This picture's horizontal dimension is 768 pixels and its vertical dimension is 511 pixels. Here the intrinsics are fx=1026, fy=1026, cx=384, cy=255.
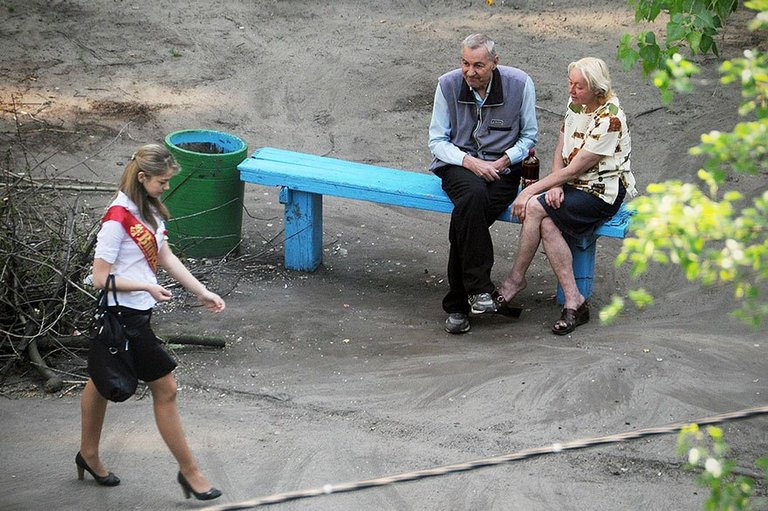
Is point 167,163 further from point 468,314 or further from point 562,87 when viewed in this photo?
point 562,87

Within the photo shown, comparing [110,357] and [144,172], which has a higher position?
[144,172]

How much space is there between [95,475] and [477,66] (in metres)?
3.38

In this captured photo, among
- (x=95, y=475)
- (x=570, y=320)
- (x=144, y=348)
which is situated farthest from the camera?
(x=570, y=320)

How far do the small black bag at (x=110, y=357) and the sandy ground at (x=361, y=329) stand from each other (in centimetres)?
61

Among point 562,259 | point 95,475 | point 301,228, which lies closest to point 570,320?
point 562,259

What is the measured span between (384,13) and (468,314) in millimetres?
6428

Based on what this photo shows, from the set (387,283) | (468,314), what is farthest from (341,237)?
(468,314)

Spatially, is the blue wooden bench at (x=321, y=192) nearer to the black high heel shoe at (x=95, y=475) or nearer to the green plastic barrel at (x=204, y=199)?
the green plastic barrel at (x=204, y=199)

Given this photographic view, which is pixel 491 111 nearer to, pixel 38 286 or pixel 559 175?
pixel 559 175

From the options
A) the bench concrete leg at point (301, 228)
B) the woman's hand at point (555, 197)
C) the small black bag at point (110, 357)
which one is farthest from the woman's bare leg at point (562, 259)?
the small black bag at point (110, 357)

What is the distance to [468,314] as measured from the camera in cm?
654

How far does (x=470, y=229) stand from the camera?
6.37m

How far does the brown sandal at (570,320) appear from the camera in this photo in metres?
6.30

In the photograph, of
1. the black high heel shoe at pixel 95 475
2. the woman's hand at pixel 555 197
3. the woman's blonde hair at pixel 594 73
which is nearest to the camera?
the black high heel shoe at pixel 95 475
